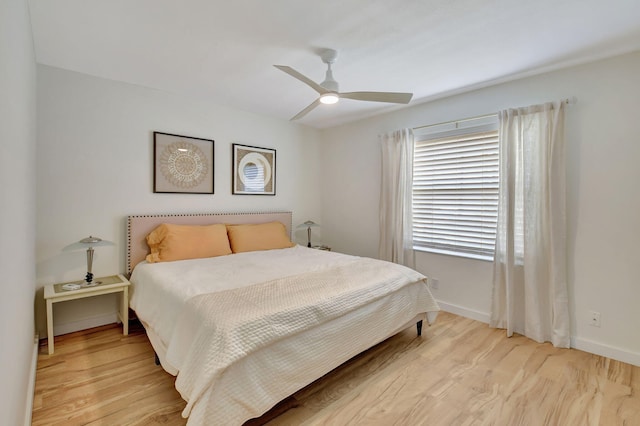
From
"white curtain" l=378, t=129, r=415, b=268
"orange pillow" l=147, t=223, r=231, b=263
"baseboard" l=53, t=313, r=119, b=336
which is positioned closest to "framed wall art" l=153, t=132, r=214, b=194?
"orange pillow" l=147, t=223, r=231, b=263

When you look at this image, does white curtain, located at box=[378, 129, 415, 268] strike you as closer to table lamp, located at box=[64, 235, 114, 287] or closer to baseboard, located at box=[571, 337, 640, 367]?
baseboard, located at box=[571, 337, 640, 367]

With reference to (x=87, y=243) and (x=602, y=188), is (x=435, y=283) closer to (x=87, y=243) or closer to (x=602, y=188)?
(x=602, y=188)

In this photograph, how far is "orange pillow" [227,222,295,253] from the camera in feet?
11.3

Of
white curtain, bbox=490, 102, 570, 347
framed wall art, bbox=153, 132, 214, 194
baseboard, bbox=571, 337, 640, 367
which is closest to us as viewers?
baseboard, bbox=571, 337, 640, 367

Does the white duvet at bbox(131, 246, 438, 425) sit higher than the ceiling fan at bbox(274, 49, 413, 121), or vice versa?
the ceiling fan at bbox(274, 49, 413, 121)

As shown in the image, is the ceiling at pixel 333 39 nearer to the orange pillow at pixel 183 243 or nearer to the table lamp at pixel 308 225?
the orange pillow at pixel 183 243

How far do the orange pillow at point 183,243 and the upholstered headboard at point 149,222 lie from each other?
8cm

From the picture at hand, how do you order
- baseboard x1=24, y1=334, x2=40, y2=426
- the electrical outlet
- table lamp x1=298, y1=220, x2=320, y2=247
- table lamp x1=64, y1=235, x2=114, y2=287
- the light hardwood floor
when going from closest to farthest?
baseboard x1=24, y1=334, x2=40, y2=426 → the light hardwood floor → table lamp x1=64, y1=235, x2=114, y2=287 → the electrical outlet → table lamp x1=298, y1=220, x2=320, y2=247

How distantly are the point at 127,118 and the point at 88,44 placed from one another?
83 centimetres

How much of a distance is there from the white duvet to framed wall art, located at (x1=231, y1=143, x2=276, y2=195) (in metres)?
1.34

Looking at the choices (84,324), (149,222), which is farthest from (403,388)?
(84,324)

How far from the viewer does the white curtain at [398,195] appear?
3561 mm

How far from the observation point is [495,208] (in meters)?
2.97

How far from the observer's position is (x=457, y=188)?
10.6 ft
